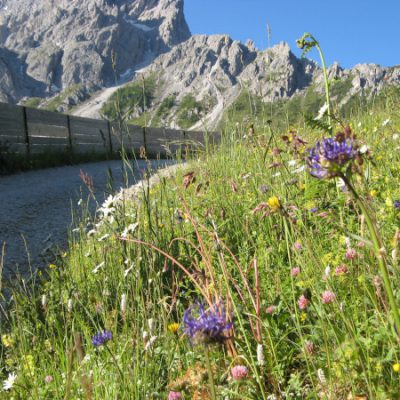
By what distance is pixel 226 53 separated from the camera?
195125mm

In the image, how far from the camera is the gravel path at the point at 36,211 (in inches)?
156

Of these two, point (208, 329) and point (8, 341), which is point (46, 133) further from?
point (208, 329)

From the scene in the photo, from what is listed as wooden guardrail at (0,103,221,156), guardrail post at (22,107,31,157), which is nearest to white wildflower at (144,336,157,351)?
wooden guardrail at (0,103,221,156)

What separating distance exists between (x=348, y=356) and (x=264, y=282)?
0.88 metres

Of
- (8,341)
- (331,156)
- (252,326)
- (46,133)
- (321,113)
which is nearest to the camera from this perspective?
(331,156)

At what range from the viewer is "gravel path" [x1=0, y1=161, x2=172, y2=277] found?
13.0 ft

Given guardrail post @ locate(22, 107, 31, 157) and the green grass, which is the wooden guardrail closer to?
guardrail post @ locate(22, 107, 31, 157)

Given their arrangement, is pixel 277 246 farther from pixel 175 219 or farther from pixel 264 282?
pixel 175 219

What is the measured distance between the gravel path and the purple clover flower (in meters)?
1.78

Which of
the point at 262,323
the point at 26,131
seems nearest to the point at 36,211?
the point at 262,323

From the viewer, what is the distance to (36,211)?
6.06 metres

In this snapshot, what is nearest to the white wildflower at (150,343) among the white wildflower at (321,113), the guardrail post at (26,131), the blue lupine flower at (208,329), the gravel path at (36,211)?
the blue lupine flower at (208,329)

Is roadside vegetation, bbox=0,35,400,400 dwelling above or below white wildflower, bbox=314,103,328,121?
below

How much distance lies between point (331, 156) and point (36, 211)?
574 centimetres
